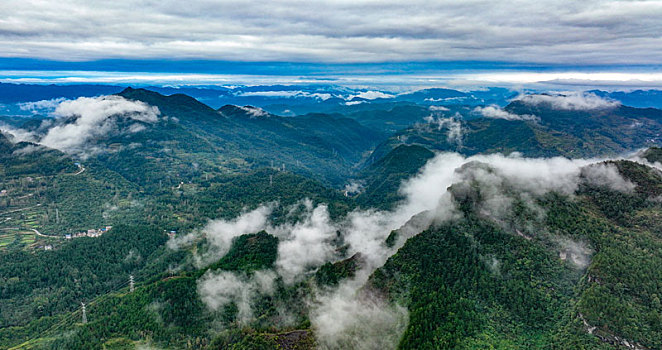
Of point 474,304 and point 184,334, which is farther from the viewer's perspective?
point 184,334

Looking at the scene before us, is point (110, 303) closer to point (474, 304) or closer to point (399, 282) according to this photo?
point (399, 282)

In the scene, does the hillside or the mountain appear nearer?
the mountain

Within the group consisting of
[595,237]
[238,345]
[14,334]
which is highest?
[595,237]

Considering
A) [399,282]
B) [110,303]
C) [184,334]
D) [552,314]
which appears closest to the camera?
[552,314]

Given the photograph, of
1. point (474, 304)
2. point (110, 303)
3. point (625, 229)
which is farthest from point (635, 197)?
point (110, 303)

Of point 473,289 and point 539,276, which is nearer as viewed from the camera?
point 473,289

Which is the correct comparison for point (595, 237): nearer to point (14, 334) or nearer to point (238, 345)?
point (238, 345)

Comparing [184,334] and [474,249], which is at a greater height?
[474,249]

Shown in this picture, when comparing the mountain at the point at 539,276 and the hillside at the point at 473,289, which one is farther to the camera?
the hillside at the point at 473,289

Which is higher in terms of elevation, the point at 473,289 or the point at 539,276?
the point at 539,276

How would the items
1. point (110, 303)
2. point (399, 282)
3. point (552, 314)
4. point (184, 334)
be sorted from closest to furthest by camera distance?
point (552, 314)
point (399, 282)
point (184, 334)
point (110, 303)
